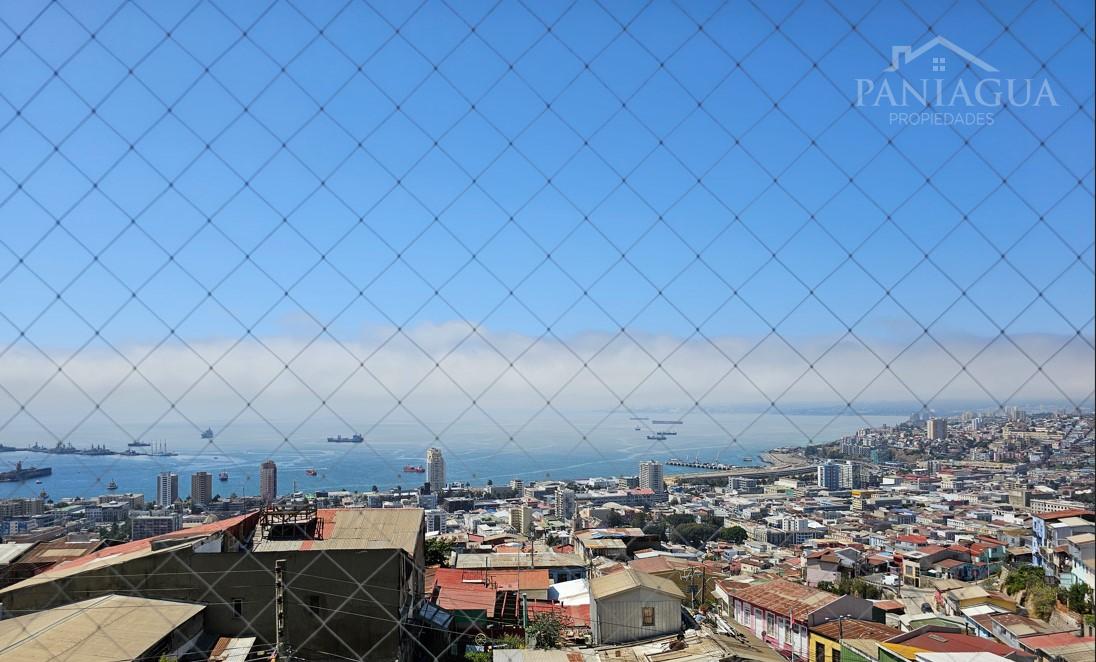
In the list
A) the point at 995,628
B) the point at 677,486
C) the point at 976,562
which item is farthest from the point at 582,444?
the point at 677,486

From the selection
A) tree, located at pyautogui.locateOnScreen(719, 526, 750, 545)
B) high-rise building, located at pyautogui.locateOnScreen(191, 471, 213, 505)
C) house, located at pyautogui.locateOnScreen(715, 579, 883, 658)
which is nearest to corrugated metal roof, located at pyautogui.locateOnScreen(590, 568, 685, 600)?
house, located at pyautogui.locateOnScreen(715, 579, 883, 658)

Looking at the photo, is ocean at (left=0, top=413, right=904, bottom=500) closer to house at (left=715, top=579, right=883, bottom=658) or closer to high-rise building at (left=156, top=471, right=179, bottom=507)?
high-rise building at (left=156, top=471, right=179, bottom=507)

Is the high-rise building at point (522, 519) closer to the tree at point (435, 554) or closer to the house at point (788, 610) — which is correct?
the tree at point (435, 554)

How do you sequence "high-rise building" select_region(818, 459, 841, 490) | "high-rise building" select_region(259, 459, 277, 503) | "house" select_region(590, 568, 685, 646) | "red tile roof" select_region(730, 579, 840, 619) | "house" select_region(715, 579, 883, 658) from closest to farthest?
"high-rise building" select_region(259, 459, 277, 503)
"house" select_region(590, 568, 685, 646)
"house" select_region(715, 579, 883, 658)
"red tile roof" select_region(730, 579, 840, 619)
"high-rise building" select_region(818, 459, 841, 490)

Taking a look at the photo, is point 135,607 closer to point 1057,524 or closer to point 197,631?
point 197,631

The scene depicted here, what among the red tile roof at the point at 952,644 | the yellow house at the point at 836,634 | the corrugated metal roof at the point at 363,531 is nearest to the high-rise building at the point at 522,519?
the yellow house at the point at 836,634
